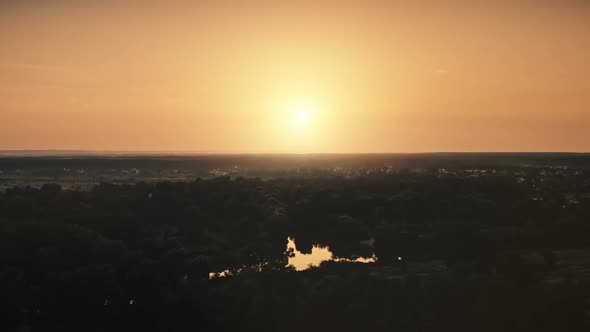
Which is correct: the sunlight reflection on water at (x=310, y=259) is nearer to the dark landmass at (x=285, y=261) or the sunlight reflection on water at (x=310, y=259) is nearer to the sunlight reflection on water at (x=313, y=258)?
the sunlight reflection on water at (x=313, y=258)

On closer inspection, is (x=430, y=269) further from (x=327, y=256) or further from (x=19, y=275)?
(x=19, y=275)

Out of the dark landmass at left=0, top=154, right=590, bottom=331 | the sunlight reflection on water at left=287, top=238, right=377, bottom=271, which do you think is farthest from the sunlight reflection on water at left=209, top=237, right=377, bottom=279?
the dark landmass at left=0, top=154, right=590, bottom=331

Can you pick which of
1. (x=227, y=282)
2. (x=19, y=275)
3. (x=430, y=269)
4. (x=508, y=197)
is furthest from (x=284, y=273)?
(x=508, y=197)

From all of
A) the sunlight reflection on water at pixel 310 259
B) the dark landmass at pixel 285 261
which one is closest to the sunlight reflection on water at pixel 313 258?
the sunlight reflection on water at pixel 310 259

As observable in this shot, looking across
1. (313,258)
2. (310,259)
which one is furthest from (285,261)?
(313,258)

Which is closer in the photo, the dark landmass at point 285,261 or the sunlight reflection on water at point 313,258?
the dark landmass at point 285,261

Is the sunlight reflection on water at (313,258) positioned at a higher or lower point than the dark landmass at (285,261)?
lower

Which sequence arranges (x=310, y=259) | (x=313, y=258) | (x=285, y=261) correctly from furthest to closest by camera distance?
(x=313, y=258) < (x=310, y=259) < (x=285, y=261)

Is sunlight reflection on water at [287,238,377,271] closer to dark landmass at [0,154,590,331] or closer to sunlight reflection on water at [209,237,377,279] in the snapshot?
sunlight reflection on water at [209,237,377,279]

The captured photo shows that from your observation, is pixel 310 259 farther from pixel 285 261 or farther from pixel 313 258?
pixel 285 261
